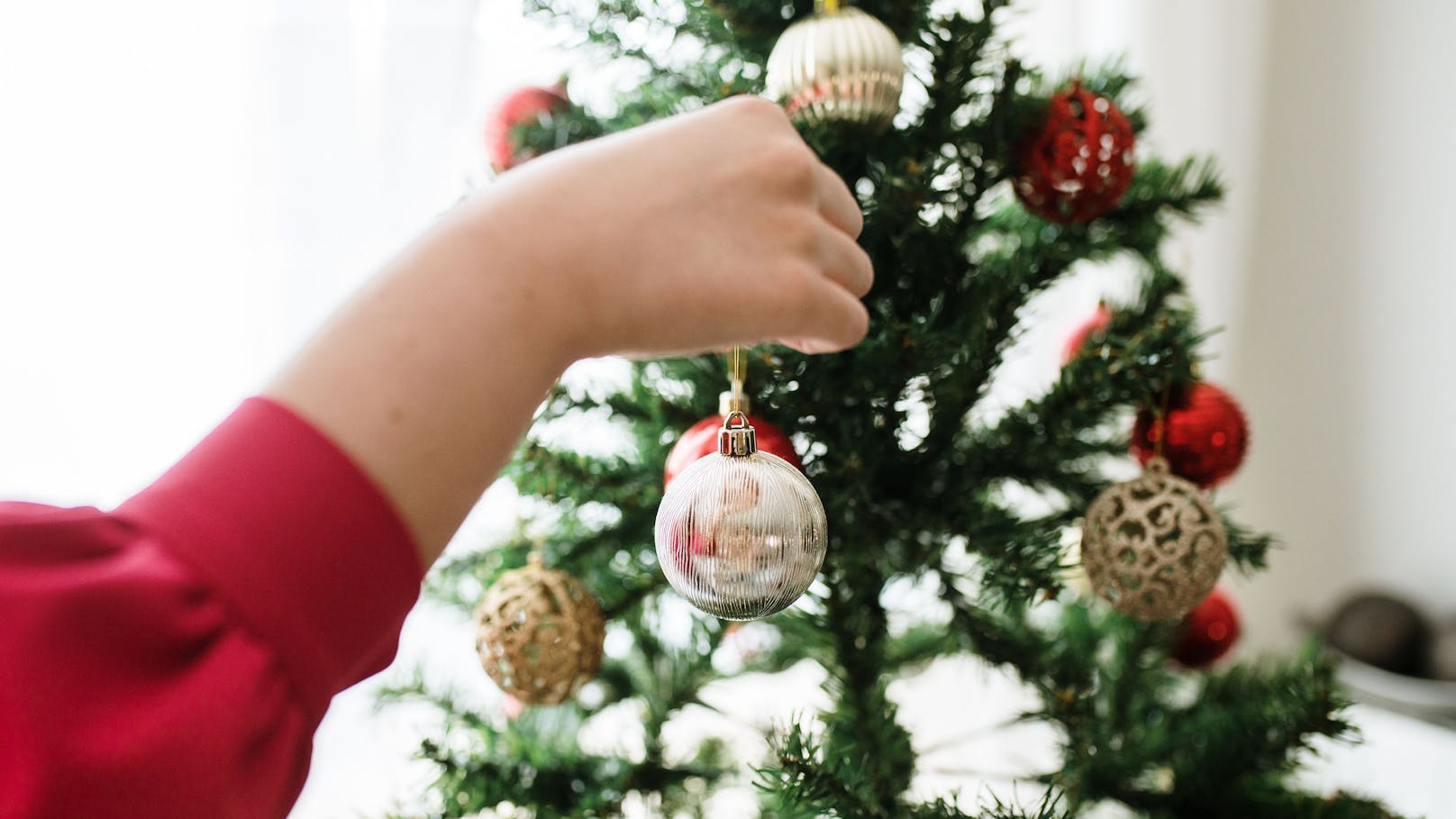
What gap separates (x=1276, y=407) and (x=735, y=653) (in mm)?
1015

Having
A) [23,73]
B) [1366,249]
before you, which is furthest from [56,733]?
[1366,249]

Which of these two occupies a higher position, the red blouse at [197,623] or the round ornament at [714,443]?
the round ornament at [714,443]

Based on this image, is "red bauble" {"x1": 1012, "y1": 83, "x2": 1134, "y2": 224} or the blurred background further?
the blurred background

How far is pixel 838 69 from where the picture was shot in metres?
0.41

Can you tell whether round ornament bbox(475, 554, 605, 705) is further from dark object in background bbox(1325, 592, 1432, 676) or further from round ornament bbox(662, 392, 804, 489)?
dark object in background bbox(1325, 592, 1432, 676)

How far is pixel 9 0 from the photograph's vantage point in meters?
0.63

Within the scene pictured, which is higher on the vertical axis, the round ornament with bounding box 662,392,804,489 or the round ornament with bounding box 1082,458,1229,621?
the round ornament with bounding box 662,392,804,489

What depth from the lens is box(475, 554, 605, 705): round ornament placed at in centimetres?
49

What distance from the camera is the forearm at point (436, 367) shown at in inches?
9.3

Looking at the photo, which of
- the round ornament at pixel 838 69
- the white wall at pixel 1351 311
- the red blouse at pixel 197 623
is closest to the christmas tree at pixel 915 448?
the round ornament at pixel 838 69

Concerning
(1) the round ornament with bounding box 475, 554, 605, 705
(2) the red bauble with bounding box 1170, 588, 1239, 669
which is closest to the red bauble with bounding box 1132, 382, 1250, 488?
(2) the red bauble with bounding box 1170, 588, 1239, 669

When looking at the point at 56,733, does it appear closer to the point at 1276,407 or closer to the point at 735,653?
the point at 735,653

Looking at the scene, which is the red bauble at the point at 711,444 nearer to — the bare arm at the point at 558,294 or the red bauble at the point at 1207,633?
the bare arm at the point at 558,294

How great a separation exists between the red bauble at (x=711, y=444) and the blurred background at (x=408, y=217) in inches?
7.5
